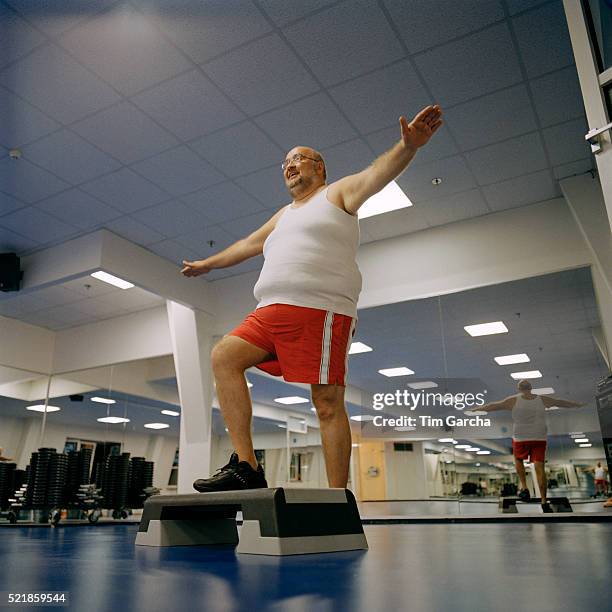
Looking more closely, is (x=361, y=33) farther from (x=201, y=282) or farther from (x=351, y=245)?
(x=201, y=282)

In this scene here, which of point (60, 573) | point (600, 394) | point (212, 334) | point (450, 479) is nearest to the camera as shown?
point (60, 573)

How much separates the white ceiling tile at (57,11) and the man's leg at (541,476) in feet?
14.8

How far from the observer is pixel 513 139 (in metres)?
4.24

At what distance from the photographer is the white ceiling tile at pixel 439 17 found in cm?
310

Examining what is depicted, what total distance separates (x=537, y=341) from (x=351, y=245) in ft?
→ 12.5

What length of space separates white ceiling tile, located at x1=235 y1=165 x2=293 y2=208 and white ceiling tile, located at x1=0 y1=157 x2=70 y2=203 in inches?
63.6

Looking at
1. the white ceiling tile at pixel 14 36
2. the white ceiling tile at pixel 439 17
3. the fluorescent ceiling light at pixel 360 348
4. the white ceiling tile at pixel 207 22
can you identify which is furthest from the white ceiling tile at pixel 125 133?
the fluorescent ceiling light at pixel 360 348

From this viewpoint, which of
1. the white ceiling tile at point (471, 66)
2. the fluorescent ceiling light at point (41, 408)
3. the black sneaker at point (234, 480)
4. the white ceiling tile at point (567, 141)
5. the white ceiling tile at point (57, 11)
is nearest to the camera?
the black sneaker at point (234, 480)

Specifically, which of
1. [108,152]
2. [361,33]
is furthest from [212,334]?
[361,33]

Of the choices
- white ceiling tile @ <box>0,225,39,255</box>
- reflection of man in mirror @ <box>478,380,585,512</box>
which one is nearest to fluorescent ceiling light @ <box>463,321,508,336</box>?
reflection of man in mirror @ <box>478,380,585,512</box>

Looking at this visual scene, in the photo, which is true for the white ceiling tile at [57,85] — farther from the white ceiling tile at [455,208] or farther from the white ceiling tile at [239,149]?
the white ceiling tile at [455,208]

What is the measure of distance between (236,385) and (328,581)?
830 millimetres

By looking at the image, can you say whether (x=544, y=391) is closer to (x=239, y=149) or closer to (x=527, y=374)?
(x=527, y=374)

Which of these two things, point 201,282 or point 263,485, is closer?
point 263,485
